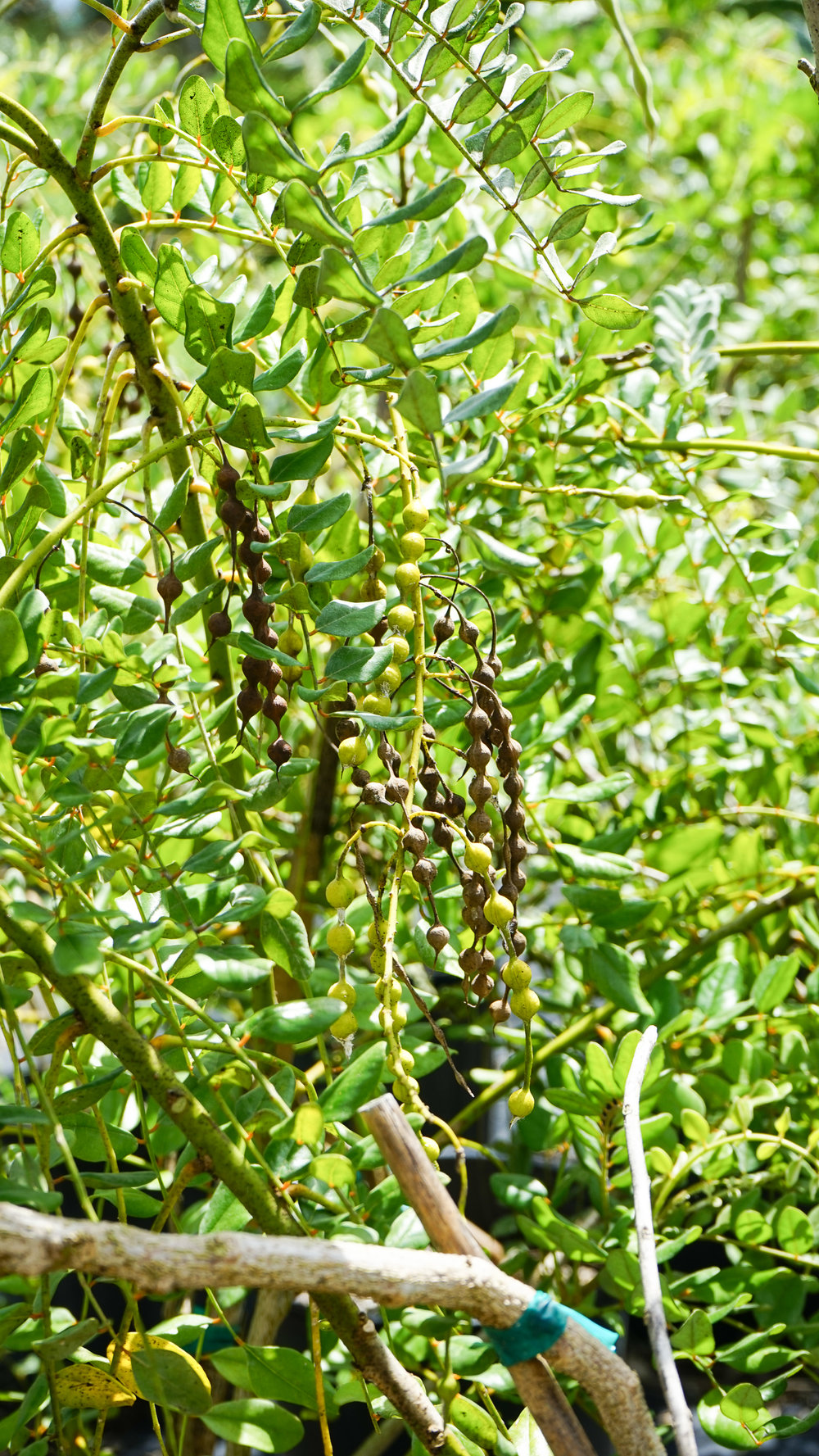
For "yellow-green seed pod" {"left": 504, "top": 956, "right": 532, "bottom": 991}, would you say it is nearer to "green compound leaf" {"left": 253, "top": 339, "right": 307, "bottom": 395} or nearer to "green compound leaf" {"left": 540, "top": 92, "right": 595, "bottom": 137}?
"green compound leaf" {"left": 253, "top": 339, "right": 307, "bottom": 395}

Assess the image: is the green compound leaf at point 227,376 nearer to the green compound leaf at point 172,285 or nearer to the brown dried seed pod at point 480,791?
the green compound leaf at point 172,285

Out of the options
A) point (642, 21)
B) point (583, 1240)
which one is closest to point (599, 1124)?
point (583, 1240)

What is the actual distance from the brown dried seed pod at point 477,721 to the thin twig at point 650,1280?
15 centimetres

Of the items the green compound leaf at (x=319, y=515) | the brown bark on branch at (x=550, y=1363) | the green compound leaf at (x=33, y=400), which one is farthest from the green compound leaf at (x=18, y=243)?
the brown bark on branch at (x=550, y=1363)

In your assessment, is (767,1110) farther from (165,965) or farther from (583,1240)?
(165,965)

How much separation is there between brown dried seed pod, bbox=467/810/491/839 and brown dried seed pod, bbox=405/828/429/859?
0.09 feet

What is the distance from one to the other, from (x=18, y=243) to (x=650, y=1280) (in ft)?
1.57

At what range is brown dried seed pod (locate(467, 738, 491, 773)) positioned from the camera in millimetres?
453

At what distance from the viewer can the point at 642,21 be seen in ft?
5.67

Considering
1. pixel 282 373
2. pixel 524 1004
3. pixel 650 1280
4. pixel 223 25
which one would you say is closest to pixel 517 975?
pixel 524 1004

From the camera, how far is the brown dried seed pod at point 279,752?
1.47 ft

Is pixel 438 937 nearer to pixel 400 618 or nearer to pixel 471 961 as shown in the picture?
pixel 471 961

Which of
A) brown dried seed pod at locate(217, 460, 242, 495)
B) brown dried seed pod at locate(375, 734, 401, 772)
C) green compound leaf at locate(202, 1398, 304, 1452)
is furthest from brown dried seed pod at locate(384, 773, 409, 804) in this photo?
green compound leaf at locate(202, 1398, 304, 1452)

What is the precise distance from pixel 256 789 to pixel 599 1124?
0.29m
